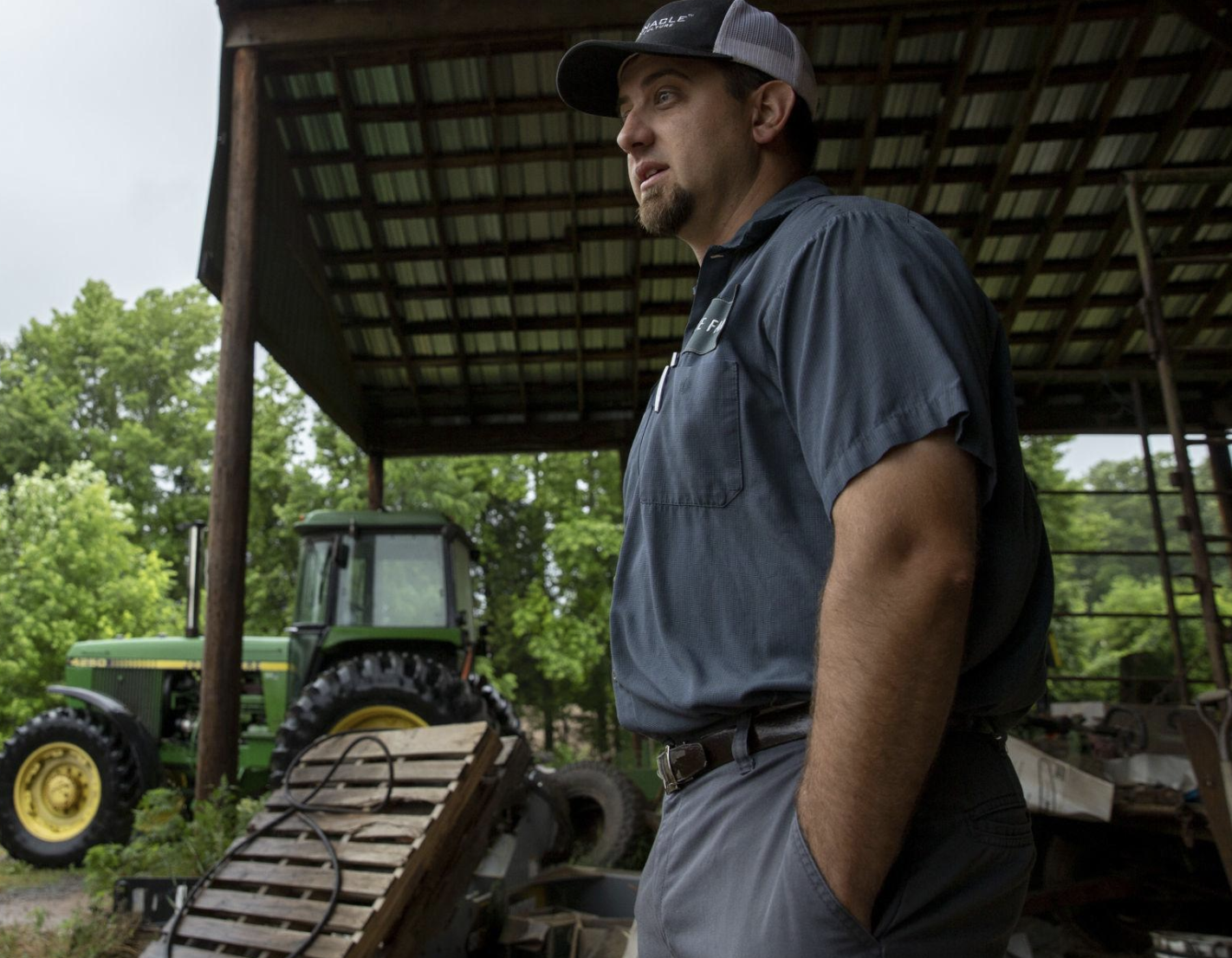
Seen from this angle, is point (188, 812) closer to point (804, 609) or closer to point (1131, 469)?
point (804, 609)

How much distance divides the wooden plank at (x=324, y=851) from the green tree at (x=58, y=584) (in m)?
14.9

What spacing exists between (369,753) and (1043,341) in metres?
8.89

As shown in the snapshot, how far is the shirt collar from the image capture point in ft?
4.67

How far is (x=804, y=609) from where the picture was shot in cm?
125

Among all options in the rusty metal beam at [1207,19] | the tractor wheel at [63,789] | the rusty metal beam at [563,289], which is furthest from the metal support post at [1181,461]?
the tractor wheel at [63,789]

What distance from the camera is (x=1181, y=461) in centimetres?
660

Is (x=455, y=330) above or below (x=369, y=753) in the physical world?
above

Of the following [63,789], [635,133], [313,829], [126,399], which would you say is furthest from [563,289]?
[126,399]

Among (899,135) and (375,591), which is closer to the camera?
(375,591)

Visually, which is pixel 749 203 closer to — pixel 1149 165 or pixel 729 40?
pixel 729 40

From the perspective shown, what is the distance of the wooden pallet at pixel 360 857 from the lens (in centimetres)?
412

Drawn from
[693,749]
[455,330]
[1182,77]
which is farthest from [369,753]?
[1182,77]

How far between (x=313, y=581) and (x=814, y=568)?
8095mm

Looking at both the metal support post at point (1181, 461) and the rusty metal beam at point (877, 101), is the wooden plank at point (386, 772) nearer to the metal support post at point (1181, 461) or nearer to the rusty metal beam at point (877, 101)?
the metal support post at point (1181, 461)
